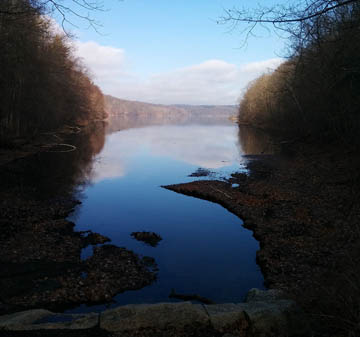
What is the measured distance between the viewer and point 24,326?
17.4ft

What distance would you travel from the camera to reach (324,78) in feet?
48.9

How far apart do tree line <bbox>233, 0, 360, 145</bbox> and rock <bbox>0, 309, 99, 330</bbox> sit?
5901mm

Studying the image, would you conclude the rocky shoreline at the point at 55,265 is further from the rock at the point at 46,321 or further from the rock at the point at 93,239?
the rock at the point at 46,321

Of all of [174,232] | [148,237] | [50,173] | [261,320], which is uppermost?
[261,320]

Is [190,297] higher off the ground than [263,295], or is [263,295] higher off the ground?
[263,295]

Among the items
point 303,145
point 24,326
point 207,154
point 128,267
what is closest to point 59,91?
point 207,154

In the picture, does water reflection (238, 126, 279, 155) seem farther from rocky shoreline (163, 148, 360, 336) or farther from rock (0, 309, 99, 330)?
rock (0, 309, 99, 330)

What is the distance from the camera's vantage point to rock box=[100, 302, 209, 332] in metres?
5.40

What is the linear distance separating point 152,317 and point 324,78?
1345 centimetres

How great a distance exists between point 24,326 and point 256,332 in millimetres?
3797

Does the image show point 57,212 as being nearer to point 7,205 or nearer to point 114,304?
point 7,205

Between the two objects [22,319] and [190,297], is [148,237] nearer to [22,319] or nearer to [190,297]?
[190,297]

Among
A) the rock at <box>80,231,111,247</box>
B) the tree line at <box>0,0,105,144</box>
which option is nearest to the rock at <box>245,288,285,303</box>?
the rock at <box>80,231,111,247</box>

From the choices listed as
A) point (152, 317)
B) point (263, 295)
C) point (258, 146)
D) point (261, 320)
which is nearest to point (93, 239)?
point (263, 295)
